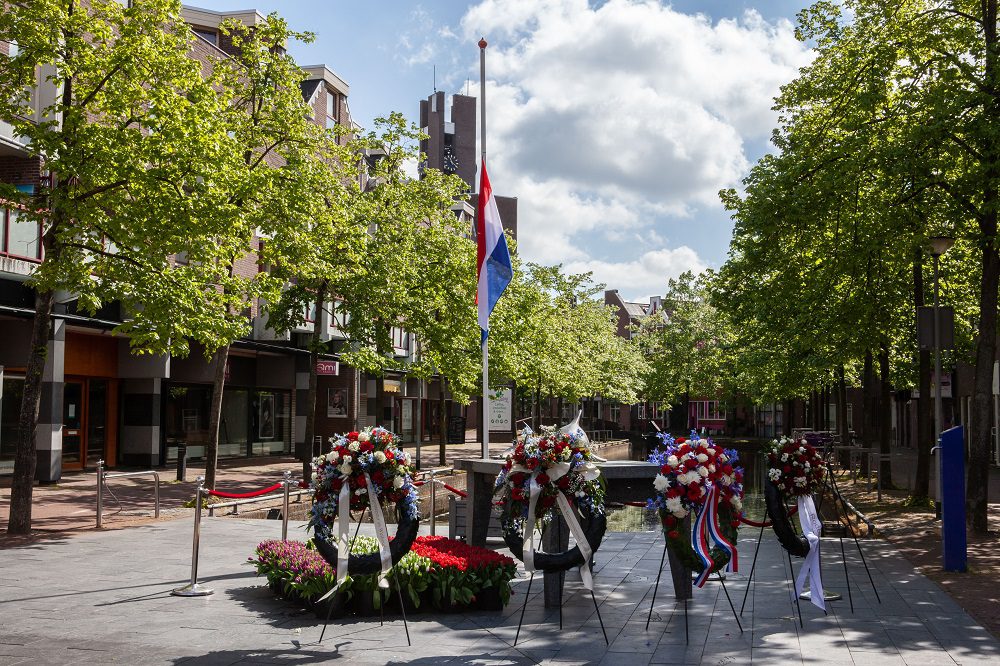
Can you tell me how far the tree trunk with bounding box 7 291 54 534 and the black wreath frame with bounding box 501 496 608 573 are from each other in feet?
30.6

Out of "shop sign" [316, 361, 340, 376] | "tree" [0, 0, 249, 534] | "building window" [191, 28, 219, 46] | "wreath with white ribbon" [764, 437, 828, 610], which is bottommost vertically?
"wreath with white ribbon" [764, 437, 828, 610]

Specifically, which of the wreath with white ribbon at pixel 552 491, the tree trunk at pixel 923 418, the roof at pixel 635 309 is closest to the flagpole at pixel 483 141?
the wreath with white ribbon at pixel 552 491

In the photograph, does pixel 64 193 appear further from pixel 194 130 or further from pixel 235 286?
pixel 235 286

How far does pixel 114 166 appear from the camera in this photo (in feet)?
46.3

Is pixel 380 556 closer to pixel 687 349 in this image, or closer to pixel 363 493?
pixel 363 493

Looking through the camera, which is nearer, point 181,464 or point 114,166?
point 114,166

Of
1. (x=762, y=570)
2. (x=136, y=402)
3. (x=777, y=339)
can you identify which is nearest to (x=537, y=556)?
(x=762, y=570)

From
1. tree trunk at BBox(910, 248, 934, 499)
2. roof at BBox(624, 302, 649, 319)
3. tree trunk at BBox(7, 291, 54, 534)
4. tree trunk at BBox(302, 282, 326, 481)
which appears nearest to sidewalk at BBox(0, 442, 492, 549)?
tree trunk at BBox(7, 291, 54, 534)

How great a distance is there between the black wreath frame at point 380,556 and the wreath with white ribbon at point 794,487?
3.66 meters

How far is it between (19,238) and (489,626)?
59.0 ft

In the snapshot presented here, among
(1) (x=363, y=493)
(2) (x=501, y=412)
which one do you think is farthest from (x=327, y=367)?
(1) (x=363, y=493)

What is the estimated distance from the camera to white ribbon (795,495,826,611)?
9.06 m

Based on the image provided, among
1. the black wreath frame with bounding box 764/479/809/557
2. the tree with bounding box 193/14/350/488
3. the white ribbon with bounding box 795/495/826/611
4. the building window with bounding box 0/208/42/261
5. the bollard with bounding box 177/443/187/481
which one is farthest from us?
the bollard with bounding box 177/443/187/481

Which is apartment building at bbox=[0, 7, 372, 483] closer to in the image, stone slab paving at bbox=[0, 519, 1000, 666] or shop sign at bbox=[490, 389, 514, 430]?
stone slab paving at bbox=[0, 519, 1000, 666]
